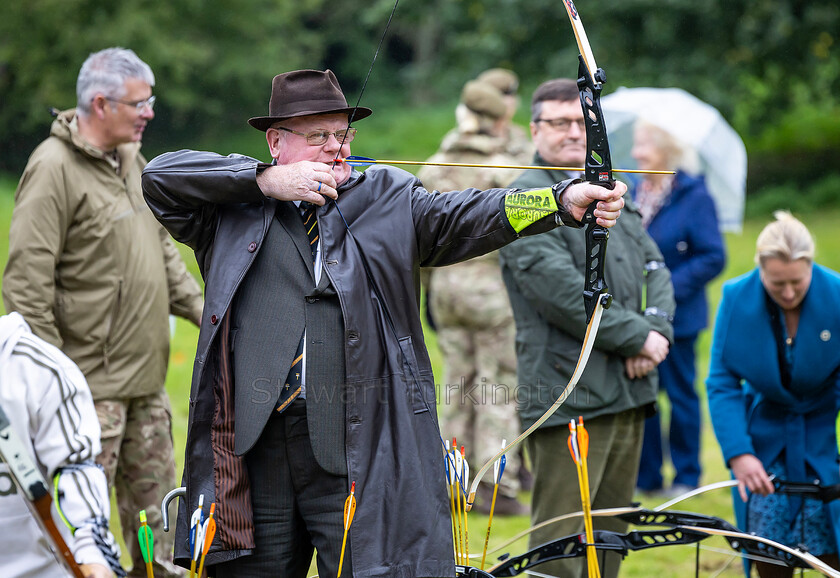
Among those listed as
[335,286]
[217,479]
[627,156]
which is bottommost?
[217,479]

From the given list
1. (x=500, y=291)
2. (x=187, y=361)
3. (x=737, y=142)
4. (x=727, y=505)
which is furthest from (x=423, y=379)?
(x=187, y=361)

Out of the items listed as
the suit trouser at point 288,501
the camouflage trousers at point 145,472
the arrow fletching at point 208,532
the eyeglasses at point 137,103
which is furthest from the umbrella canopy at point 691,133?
the arrow fletching at point 208,532

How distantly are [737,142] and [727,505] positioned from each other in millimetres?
2856

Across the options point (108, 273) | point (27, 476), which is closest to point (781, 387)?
point (108, 273)

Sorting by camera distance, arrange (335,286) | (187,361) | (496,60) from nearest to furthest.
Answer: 1. (335,286)
2. (187,361)
3. (496,60)

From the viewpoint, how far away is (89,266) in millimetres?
3529

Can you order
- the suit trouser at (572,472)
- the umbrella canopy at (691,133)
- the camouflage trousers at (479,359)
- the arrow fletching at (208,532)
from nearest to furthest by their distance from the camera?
the arrow fletching at (208,532) < the suit trouser at (572,472) < the camouflage trousers at (479,359) < the umbrella canopy at (691,133)

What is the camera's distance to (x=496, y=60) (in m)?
14.9

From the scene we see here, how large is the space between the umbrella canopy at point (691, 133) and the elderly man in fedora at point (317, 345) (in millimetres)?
3380

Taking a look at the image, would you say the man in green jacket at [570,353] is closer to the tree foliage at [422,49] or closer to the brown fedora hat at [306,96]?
the brown fedora hat at [306,96]

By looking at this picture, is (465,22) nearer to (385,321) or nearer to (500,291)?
(500,291)

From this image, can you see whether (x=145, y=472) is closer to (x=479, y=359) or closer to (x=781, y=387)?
(x=479, y=359)

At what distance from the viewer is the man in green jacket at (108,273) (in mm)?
3414

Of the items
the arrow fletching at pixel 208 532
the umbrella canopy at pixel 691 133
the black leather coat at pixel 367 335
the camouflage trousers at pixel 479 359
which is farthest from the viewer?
the umbrella canopy at pixel 691 133
